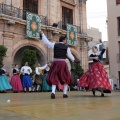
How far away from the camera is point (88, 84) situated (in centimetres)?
685

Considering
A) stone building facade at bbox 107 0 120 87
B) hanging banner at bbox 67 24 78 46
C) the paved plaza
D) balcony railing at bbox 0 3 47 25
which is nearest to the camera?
the paved plaza

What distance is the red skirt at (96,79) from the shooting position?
6652 millimetres

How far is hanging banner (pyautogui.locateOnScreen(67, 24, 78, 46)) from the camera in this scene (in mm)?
17938

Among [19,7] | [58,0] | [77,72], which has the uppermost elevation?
[58,0]

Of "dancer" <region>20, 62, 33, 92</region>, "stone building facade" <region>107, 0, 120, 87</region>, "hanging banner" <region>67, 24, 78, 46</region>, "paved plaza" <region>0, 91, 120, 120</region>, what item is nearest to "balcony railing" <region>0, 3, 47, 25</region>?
"hanging banner" <region>67, 24, 78, 46</region>

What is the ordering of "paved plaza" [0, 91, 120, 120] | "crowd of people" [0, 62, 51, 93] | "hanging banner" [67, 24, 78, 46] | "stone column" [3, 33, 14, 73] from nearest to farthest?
1. "paved plaza" [0, 91, 120, 120]
2. "crowd of people" [0, 62, 51, 93]
3. "stone column" [3, 33, 14, 73]
4. "hanging banner" [67, 24, 78, 46]

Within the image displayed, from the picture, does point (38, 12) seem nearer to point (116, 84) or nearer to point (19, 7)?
point (19, 7)

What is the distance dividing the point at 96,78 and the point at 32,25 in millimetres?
9607

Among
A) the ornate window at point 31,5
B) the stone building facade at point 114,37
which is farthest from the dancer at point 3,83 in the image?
the stone building facade at point 114,37

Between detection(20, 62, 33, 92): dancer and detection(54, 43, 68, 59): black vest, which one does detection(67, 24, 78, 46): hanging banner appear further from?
detection(54, 43, 68, 59): black vest

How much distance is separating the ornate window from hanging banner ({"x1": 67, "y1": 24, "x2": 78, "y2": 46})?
282 cm

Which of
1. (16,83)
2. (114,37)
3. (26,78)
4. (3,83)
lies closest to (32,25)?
(26,78)

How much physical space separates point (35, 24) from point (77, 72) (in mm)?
4232

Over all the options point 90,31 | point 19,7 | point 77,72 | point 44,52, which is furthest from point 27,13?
point 90,31
